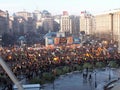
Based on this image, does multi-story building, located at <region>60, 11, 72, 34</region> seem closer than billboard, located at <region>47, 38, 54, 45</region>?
No

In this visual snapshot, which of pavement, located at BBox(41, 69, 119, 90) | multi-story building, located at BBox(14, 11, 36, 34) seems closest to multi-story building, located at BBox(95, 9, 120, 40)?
multi-story building, located at BBox(14, 11, 36, 34)

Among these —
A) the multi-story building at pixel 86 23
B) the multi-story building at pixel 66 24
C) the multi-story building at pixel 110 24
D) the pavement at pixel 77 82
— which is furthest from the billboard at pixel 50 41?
the multi-story building at pixel 66 24

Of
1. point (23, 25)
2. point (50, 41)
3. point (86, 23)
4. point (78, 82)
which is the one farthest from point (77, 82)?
point (23, 25)

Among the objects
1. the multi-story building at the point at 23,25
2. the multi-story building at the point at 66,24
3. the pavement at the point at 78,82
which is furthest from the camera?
the multi-story building at the point at 23,25

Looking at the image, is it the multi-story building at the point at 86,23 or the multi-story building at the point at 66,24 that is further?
the multi-story building at the point at 66,24

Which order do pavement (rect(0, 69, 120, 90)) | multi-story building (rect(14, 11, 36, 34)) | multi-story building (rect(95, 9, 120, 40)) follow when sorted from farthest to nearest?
1. multi-story building (rect(14, 11, 36, 34))
2. multi-story building (rect(95, 9, 120, 40))
3. pavement (rect(0, 69, 120, 90))

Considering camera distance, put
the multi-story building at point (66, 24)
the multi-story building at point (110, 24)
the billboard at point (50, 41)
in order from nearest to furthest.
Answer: the billboard at point (50, 41)
the multi-story building at point (110, 24)
the multi-story building at point (66, 24)

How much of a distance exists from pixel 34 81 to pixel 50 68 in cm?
541

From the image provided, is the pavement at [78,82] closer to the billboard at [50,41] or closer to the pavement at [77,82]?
the pavement at [77,82]

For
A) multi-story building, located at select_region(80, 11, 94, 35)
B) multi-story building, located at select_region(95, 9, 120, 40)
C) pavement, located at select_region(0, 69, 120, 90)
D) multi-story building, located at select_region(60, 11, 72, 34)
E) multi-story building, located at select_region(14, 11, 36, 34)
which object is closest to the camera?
pavement, located at select_region(0, 69, 120, 90)

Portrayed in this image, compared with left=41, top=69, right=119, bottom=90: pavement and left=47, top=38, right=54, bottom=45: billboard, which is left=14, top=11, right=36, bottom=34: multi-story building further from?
left=41, top=69, right=119, bottom=90: pavement

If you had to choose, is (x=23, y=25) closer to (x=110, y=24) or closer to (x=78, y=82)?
(x=110, y=24)

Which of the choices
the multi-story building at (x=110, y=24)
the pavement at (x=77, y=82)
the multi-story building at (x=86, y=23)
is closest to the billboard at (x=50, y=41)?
the multi-story building at (x=110, y=24)

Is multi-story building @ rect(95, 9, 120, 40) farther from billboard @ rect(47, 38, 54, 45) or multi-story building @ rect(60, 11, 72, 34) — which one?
multi-story building @ rect(60, 11, 72, 34)
